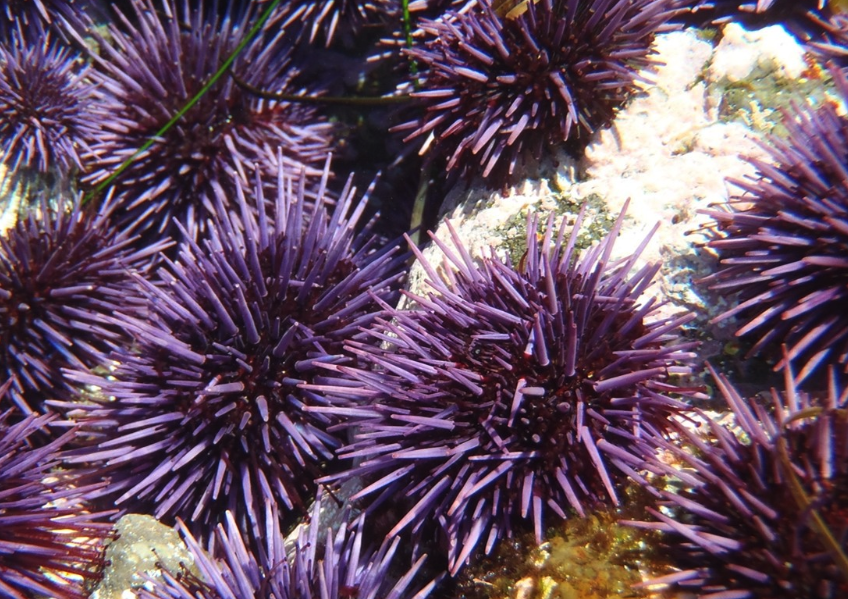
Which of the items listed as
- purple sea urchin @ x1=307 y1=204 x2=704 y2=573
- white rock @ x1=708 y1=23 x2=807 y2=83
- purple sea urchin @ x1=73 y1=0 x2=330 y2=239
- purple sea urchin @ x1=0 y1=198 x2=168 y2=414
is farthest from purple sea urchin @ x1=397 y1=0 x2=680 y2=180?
purple sea urchin @ x1=0 y1=198 x2=168 y2=414

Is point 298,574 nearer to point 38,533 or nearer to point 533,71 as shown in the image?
point 38,533

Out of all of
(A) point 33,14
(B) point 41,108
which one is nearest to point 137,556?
(B) point 41,108

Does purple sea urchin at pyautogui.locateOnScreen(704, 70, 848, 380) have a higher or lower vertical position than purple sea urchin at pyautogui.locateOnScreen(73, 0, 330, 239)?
lower

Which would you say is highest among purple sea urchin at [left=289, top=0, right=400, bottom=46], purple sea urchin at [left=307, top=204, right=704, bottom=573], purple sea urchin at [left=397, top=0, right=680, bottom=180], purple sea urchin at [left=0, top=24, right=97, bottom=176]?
purple sea urchin at [left=289, top=0, right=400, bottom=46]

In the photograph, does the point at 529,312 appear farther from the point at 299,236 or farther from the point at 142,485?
the point at 142,485

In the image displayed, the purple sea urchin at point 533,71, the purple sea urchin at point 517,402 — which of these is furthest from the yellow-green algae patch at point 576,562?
the purple sea urchin at point 533,71

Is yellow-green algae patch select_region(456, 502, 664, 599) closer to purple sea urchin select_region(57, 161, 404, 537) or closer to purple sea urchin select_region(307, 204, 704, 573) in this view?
purple sea urchin select_region(307, 204, 704, 573)

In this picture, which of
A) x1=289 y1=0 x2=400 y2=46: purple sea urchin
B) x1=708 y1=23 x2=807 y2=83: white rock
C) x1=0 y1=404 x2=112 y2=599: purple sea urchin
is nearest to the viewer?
x1=0 y1=404 x2=112 y2=599: purple sea urchin

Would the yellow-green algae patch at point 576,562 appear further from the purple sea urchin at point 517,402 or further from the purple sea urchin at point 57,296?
the purple sea urchin at point 57,296
